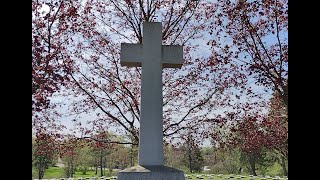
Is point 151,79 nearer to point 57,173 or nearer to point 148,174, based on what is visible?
point 148,174

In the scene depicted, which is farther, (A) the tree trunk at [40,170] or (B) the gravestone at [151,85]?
(A) the tree trunk at [40,170]

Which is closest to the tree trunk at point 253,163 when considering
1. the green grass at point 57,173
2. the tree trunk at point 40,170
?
the green grass at point 57,173

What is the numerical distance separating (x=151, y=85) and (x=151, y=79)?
48 mm

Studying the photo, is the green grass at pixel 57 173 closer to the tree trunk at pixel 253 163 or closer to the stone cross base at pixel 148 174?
the tree trunk at pixel 253 163

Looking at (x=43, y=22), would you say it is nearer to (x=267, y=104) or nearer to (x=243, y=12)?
(x=243, y=12)

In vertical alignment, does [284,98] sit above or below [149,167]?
above

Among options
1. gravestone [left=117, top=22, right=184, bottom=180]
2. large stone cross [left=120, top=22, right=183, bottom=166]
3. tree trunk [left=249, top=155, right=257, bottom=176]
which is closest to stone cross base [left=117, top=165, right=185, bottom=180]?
gravestone [left=117, top=22, right=184, bottom=180]

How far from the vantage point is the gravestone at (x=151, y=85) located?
109 inches

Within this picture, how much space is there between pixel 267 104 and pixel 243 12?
1.28 metres

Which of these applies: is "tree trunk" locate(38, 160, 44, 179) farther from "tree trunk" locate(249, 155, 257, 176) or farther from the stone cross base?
the stone cross base

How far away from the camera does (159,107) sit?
286 centimetres

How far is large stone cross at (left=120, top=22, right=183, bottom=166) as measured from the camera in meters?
2.78
